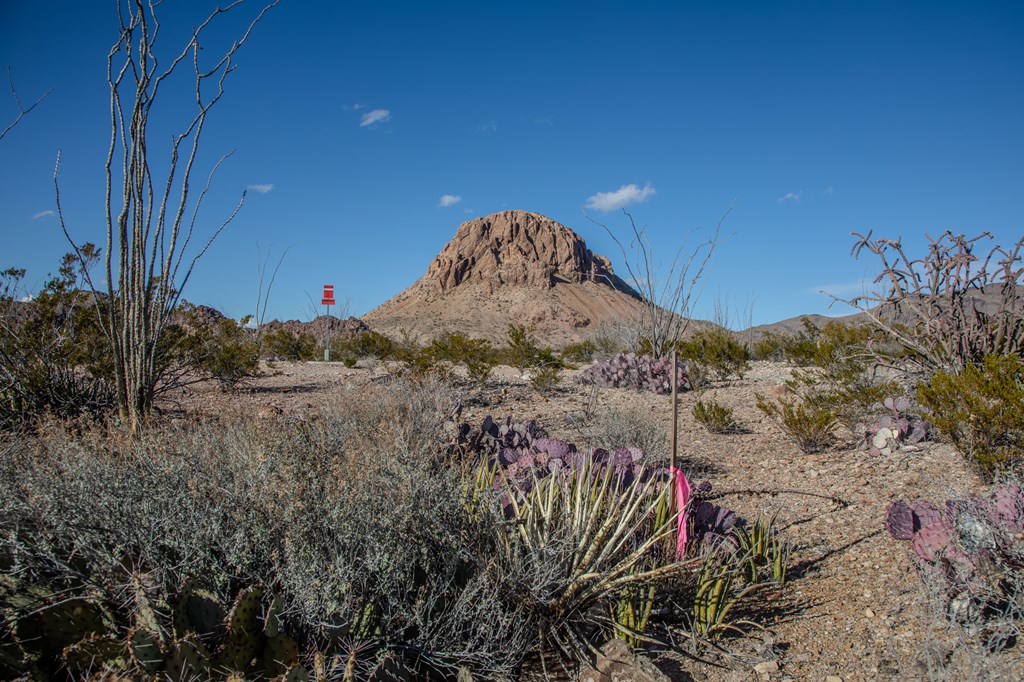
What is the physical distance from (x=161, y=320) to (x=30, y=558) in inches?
135

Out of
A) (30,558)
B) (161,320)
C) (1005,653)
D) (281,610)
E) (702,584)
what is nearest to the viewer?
(281,610)

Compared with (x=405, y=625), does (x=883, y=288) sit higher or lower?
higher

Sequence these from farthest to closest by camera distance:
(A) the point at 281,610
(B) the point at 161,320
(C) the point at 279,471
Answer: (B) the point at 161,320 → (C) the point at 279,471 → (A) the point at 281,610

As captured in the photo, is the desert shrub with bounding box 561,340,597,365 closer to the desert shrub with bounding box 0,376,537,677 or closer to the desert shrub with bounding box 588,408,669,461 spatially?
the desert shrub with bounding box 588,408,669,461

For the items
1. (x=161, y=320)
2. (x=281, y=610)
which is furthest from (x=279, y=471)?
(x=161, y=320)

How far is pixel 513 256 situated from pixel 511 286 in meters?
5.56

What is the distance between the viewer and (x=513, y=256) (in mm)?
75562

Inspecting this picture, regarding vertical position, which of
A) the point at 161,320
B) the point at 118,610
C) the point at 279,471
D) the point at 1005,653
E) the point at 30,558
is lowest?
the point at 1005,653

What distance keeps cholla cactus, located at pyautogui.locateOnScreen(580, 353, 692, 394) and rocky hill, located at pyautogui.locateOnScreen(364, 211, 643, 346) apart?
42312 millimetres

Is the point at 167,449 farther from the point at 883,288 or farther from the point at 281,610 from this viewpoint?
the point at 883,288

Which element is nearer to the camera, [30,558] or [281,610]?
[281,610]

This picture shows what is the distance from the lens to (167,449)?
3.40 m

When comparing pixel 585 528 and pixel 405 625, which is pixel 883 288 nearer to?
Result: pixel 585 528

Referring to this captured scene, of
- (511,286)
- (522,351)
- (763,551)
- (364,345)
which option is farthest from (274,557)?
(511,286)
